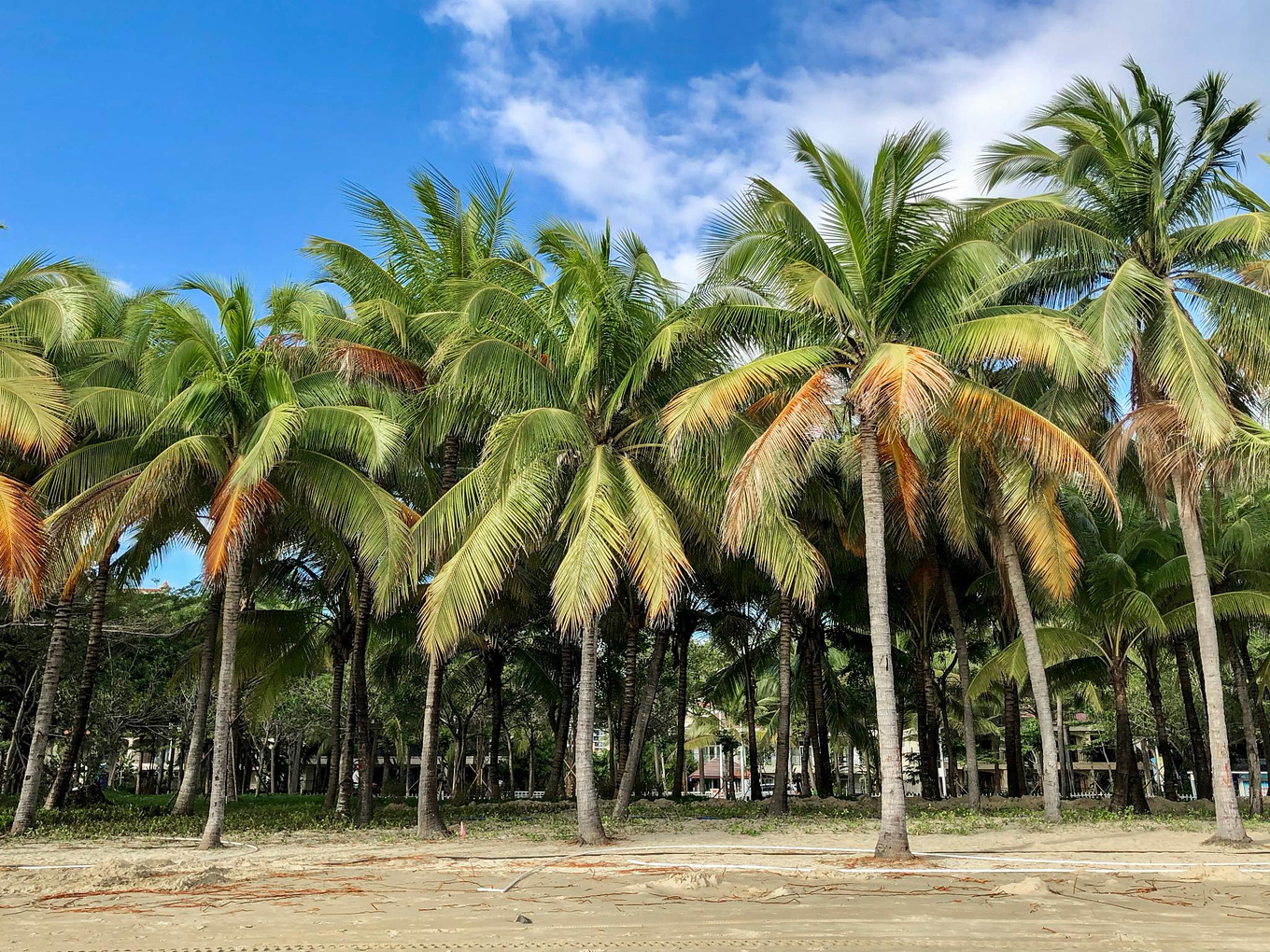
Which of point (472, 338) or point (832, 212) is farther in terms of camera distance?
point (472, 338)

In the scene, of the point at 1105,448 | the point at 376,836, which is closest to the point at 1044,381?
the point at 1105,448

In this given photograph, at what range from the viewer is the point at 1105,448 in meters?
14.6

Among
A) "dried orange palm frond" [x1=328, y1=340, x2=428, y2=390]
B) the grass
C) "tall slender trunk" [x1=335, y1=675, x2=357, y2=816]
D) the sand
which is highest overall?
"dried orange palm frond" [x1=328, y1=340, x2=428, y2=390]

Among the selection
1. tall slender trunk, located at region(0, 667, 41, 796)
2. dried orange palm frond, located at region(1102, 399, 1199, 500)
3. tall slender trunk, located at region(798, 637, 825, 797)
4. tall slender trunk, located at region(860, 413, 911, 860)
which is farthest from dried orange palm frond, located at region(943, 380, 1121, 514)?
tall slender trunk, located at region(0, 667, 41, 796)

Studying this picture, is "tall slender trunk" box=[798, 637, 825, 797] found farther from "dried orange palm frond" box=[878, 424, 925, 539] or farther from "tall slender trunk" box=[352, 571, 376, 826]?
"tall slender trunk" box=[352, 571, 376, 826]

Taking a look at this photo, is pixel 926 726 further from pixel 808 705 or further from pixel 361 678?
pixel 361 678

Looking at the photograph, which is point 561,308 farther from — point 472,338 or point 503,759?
point 503,759

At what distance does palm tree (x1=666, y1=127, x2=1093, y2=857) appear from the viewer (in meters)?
11.7

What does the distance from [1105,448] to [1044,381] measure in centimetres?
192

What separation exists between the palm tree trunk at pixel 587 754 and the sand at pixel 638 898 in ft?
1.67

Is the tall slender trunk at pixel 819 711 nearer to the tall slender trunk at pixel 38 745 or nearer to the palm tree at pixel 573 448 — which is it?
the palm tree at pixel 573 448

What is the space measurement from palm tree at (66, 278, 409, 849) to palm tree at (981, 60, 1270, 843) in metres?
9.74

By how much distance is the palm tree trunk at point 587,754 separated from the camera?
13.7 m

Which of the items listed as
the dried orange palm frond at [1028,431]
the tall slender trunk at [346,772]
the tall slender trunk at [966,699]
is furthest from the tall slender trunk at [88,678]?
the tall slender trunk at [966,699]
